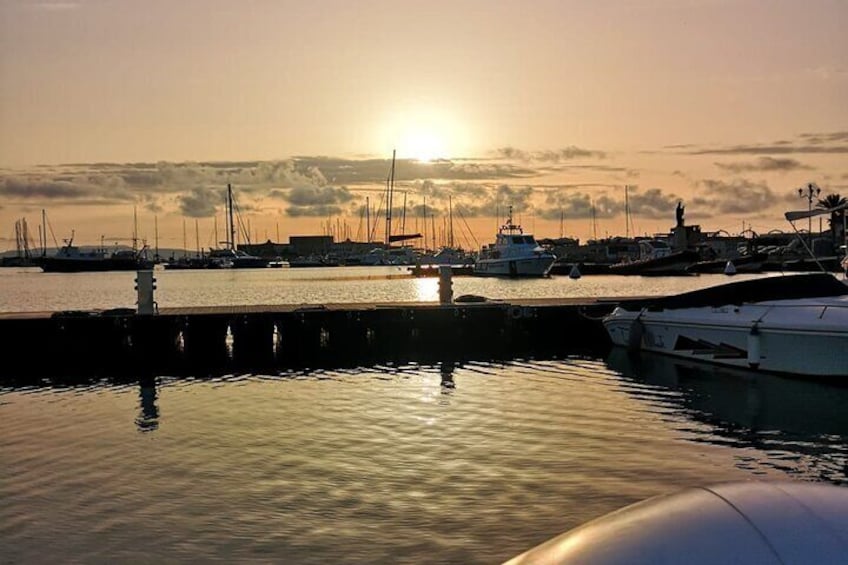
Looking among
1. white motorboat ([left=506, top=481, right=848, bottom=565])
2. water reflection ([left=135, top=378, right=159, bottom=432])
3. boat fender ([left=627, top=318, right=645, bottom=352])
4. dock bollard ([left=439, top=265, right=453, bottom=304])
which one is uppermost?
white motorboat ([left=506, top=481, right=848, bottom=565])

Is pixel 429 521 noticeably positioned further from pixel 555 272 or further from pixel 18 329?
pixel 555 272

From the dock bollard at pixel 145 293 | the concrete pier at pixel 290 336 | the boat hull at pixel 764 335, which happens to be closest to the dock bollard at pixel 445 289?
the concrete pier at pixel 290 336

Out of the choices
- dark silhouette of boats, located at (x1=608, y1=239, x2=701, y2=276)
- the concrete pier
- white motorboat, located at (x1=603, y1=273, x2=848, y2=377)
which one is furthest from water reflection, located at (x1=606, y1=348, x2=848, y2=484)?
dark silhouette of boats, located at (x1=608, y1=239, x2=701, y2=276)

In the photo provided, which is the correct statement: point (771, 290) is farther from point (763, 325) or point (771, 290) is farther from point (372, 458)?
point (372, 458)

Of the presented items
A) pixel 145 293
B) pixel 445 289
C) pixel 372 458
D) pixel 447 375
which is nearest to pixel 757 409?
pixel 447 375

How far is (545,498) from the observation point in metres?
11.8

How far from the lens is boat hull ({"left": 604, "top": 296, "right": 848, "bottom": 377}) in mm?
21922

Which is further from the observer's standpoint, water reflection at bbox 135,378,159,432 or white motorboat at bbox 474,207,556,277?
white motorboat at bbox 474,207,556,277

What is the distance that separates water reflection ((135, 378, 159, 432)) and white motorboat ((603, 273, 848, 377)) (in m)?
15.8

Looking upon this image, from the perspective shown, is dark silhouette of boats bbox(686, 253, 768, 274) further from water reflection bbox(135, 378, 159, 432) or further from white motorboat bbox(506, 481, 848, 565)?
white motorboat bbox(506, 481, 848, 565)

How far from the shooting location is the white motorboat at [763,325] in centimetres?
2205

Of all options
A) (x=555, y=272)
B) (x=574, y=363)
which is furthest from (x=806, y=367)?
(x=555, y=272)

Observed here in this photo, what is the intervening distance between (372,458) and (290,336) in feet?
57.3

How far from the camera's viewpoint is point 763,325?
77.2 ft
